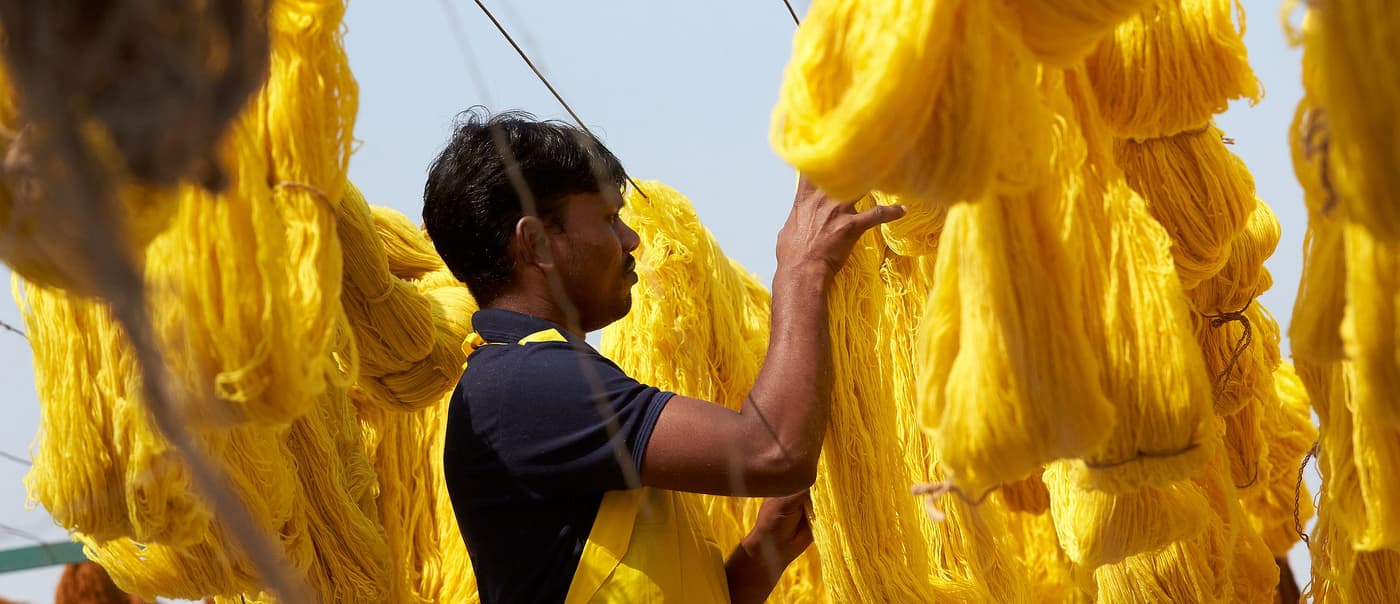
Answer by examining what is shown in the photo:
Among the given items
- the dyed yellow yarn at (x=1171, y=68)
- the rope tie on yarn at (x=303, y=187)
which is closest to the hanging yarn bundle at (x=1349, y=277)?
the dyed yellow yarn at (x=1171, y=68)

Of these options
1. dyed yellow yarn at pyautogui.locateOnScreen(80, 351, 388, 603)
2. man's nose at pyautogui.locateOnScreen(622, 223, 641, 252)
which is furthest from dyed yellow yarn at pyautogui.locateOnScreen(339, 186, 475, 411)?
man's nose at pyautogui.locateOnScreen(622, 223, 641, 252)

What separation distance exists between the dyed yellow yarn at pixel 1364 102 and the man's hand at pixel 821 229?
0.66 metres

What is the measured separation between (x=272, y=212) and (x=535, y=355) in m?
0.54

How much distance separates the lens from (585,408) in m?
1.51

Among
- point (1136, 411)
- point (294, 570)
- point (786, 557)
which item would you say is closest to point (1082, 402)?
point (1136, 411)

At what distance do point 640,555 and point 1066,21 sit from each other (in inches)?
31.2

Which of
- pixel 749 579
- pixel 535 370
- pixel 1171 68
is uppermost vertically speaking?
pixel 1171 68

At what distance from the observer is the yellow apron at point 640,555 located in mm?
1506

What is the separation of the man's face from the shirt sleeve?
136 mm

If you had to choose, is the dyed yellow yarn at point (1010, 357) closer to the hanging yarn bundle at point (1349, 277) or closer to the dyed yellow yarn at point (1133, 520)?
the hanging yarn bundle at point (1349, 277)

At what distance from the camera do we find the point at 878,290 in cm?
174

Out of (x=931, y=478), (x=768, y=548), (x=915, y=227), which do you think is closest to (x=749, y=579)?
Result: (x=768, y=548)

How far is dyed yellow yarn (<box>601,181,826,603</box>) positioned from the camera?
219 cm

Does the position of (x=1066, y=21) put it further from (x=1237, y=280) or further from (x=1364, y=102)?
(x=1237, y=280)
